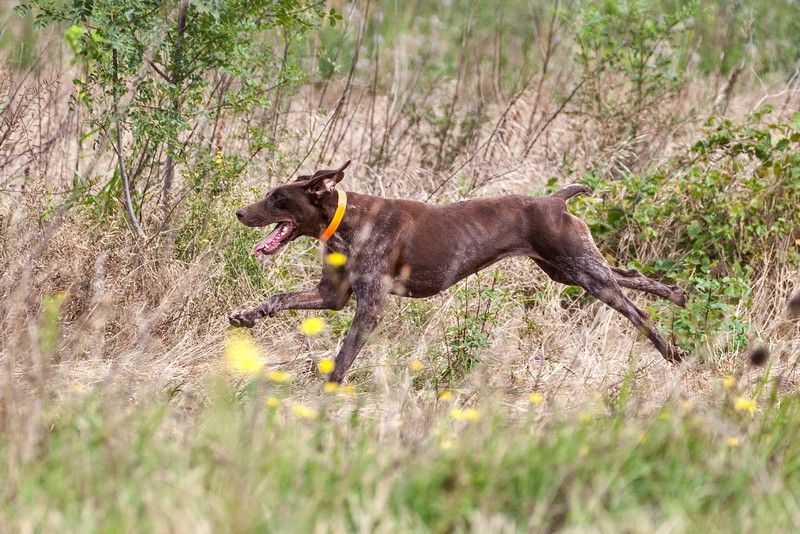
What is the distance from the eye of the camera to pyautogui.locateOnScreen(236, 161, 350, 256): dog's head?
6.59m

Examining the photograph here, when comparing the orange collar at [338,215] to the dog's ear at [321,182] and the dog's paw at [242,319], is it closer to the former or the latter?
the dog's ear at [321,182]

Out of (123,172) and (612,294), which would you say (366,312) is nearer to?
(612,294)

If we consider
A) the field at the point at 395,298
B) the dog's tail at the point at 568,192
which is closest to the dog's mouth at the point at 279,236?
the field at the point at 395,298

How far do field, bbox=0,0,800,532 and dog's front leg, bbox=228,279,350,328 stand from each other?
316mm

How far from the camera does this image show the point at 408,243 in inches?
267

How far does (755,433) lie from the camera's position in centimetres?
474

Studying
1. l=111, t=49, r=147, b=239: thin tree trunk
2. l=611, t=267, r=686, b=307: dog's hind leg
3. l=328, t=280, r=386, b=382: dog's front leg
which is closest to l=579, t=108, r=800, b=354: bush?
l=611, t=267, r=686, b=307: dog's hind leg

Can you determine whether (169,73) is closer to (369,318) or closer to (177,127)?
(177,127)

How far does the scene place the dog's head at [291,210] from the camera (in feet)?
21.6

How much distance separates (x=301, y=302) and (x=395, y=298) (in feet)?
4.04

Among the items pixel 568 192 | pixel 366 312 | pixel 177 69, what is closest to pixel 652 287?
pixel 568 192

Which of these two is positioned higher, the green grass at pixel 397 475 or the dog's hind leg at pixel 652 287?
the green grass at pixel 397 475

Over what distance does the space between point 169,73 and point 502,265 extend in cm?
267

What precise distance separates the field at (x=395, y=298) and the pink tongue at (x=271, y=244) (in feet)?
2.22
